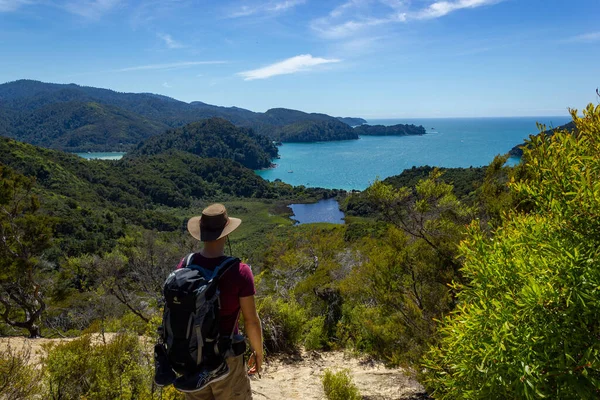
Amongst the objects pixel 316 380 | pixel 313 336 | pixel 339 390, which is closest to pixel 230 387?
pixel 339 390

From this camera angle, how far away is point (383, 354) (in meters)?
6.02

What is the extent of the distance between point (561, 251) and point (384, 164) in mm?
131140

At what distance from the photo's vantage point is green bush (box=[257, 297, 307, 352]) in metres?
6.45

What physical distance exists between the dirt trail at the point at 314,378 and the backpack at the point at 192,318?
272 cm

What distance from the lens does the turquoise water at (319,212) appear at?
82.8 m

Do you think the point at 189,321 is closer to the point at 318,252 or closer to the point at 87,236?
the point at 318,252

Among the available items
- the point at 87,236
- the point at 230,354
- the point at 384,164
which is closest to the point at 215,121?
the point at 384,164

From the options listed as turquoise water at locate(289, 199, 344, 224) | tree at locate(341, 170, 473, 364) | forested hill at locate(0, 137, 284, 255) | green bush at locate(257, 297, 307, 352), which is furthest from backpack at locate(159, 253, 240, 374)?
turquoise water at locate(289, 199, 344, 224)

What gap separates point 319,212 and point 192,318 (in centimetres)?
8809

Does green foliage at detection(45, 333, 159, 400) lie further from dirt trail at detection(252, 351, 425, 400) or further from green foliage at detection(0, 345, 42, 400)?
dirt trail at detection(252, 351, 425, 400)

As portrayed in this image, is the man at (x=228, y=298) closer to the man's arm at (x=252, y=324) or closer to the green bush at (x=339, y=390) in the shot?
the man's arm at (x=252, y=324)

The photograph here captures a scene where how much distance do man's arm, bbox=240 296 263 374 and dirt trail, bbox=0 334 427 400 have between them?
2427mm

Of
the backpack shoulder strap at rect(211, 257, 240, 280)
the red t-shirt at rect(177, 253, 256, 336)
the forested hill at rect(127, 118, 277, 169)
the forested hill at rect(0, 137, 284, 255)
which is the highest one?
the forested hill at rect(127, 118, 277, 169)

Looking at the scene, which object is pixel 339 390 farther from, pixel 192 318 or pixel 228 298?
pixel 192 318
